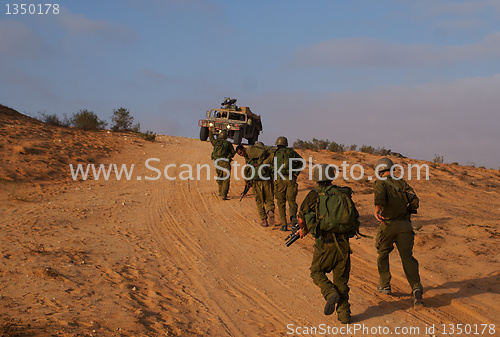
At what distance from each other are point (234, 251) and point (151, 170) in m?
9.34

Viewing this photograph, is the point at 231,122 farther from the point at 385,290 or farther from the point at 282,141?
the point at 385,290

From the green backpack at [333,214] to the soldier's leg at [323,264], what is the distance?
162 mm

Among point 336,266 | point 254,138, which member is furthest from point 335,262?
point 254,138

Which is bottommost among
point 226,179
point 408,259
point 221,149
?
point 408,259

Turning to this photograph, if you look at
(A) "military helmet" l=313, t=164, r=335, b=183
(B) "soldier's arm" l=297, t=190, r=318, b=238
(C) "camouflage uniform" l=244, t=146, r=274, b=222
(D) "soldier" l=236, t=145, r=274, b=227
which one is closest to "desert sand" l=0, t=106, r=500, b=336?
(D) "soldier" l=236, t=145, r=274, b=227

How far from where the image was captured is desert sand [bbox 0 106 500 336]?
4652 mm

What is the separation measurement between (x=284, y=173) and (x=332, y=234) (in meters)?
4.20

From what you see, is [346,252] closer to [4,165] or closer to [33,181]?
[33,181]

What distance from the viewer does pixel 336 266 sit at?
4.88 m

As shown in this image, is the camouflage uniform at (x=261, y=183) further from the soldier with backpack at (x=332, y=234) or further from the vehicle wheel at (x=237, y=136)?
the vehicle wheel at (x=237, y=136)

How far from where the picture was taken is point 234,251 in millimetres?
7797

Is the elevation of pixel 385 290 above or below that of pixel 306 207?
below

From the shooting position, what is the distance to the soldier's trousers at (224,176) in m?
11.9

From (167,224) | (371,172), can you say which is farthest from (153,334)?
(371,172)
